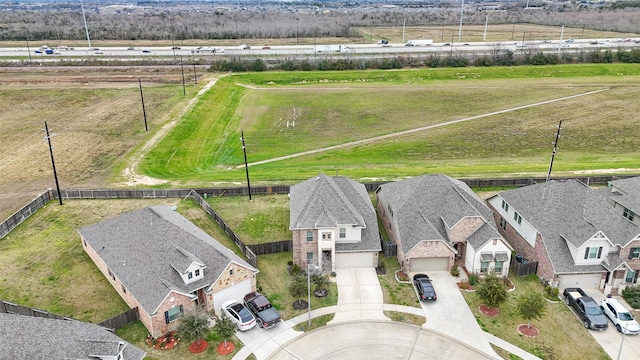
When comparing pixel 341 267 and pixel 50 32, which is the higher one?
pixel 50 32

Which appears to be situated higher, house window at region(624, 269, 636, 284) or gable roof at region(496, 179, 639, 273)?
gable roof at region(496, 179, 639, 273)

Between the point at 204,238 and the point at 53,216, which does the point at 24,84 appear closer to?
the point at 53,216

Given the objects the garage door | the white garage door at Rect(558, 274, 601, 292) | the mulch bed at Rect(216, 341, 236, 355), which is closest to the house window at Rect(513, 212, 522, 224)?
the white garage door at Rect(558, 274, 601, 292)

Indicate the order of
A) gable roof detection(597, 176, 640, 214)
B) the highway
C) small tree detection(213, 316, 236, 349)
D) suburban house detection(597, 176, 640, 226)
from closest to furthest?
small tree detection(213, 316, 236, 349) < suburban house detection(597, 176, 640, 226) < gable roof detection(597, 176, 640, 214) < the highway

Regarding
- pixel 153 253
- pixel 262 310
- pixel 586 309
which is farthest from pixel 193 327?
pixel 586 309

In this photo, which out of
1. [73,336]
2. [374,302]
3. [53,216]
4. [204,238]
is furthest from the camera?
[53,216]

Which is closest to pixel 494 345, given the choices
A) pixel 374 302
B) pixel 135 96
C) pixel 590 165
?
pixel 374 302

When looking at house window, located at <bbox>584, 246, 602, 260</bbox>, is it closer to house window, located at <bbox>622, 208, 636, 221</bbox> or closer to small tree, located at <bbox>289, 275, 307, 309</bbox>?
house window, located at <bbox>622, 208, 636, 221</bbox>
